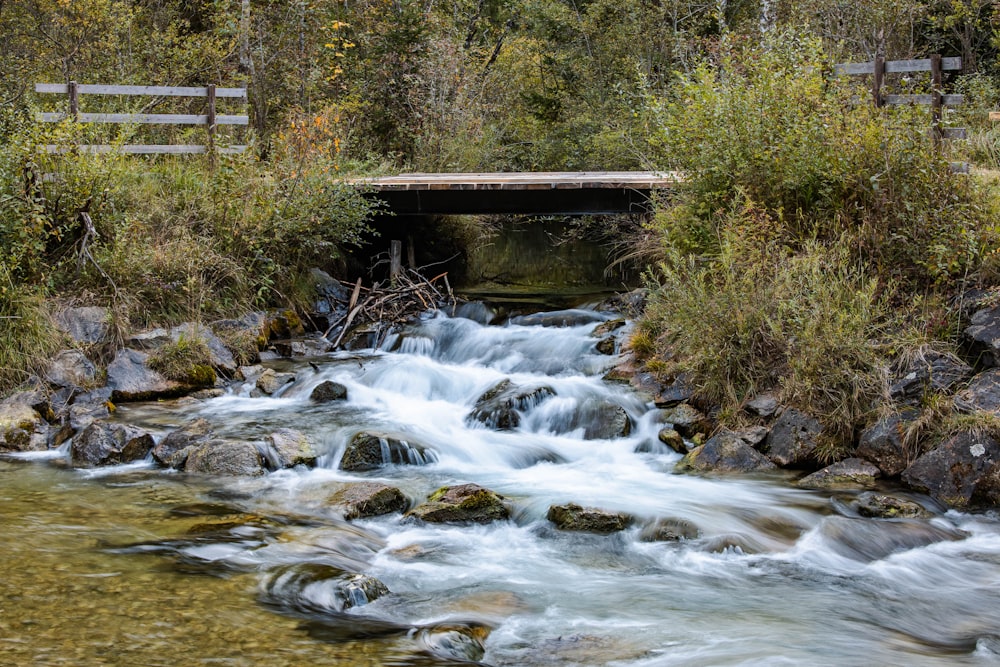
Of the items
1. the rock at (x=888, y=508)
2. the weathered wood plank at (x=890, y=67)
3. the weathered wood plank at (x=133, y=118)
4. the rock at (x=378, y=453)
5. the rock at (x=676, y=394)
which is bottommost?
the rock at (x=378, y=453)

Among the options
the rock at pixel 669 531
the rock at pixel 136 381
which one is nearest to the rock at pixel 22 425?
the rock at pixel 136 381

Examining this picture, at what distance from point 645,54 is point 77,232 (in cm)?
1659

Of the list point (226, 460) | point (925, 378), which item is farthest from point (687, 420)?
point (226, 460)

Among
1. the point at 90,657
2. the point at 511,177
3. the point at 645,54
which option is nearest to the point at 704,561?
the point at 90,657

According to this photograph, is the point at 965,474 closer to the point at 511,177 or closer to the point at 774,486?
the point at 774,486

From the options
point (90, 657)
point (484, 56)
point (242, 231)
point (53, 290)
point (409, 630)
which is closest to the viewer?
point (90, 657)

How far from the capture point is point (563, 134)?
25.0 metres

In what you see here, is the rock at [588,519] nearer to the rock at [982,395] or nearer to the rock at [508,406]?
the rock at [508,406]

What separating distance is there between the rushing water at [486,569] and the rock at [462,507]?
12 cm

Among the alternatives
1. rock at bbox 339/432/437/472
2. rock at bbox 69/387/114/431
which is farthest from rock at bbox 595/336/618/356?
rock at bbox 69/387/114/431

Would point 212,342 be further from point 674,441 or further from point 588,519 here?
point 588,519

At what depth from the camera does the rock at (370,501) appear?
789 centimetres

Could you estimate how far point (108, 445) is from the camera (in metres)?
9.20

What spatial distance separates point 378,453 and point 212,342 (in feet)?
13.5
